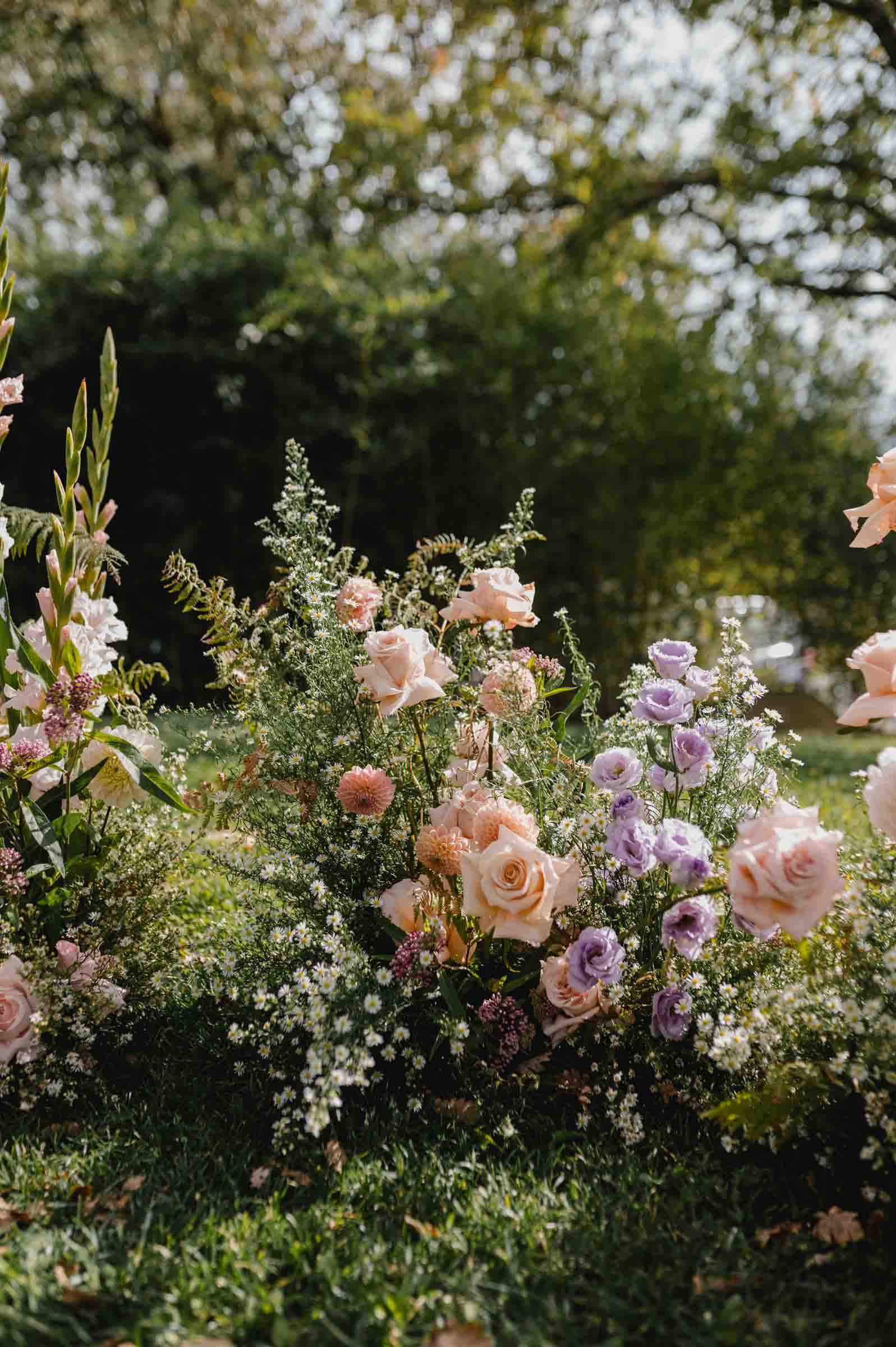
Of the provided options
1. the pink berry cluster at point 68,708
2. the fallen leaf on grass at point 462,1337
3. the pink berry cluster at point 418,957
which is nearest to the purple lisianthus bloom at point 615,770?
the pink berry cluster at point 418,957

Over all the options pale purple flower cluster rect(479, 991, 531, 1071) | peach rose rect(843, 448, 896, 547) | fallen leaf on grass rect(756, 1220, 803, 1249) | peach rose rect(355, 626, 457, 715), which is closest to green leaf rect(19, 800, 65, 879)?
peach rose rect(355, 626, 457, 715)

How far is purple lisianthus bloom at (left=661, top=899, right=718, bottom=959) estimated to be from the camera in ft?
6.53

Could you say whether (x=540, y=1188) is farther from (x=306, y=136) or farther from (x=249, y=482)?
(x=306, y=136)

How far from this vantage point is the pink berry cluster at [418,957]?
2.08 meters

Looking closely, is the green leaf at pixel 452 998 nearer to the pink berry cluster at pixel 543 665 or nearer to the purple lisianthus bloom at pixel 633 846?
the purple lisianthus bloom at pixel 633 846

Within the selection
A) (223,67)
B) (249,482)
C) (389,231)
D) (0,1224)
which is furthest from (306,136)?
(0,1224)

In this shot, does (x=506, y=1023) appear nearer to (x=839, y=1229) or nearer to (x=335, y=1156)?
(x=335, y=1156)

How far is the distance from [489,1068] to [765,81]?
10299mm

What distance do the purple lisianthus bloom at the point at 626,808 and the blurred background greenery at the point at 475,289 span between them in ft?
18.0

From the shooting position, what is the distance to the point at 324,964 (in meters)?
2.24

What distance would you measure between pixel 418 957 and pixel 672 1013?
56cm

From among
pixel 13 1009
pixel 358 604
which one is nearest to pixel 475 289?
pixel 358 604

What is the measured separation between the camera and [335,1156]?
189 cm

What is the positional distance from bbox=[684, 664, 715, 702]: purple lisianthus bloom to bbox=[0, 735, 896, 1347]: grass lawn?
98 cm
